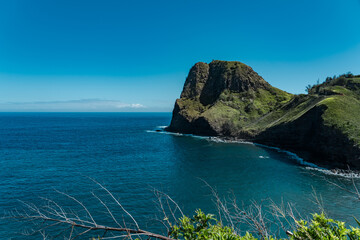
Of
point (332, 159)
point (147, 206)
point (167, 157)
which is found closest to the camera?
point (147, 206)

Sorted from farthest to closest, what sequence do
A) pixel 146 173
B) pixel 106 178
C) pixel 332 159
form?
pixel 332 159 → pixel 146 173 → pixel 106 178

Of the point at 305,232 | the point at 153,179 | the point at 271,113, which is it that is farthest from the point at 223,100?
the point at 305,232

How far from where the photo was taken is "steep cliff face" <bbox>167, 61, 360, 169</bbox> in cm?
5272

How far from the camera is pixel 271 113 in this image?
99500 millimetres

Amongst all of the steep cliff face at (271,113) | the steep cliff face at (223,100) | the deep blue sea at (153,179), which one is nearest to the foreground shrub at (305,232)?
the deep blue sea at (153,179)

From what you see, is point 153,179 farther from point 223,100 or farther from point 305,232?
point 223,100

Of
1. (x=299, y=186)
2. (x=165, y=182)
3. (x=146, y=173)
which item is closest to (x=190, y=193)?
(x=165, y=182)

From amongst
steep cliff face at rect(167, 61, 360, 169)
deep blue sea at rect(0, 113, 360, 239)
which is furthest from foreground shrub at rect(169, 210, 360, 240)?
steep cliff face at rect(167, 61, 360, 169)

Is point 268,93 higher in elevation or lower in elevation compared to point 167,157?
higher

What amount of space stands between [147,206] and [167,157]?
30444mm

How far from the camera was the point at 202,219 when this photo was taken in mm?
9117

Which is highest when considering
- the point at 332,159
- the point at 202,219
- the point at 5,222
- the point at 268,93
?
the point at 268,93

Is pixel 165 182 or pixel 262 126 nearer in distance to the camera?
pixel 165 182

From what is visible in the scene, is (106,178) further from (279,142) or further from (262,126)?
(262,126)
